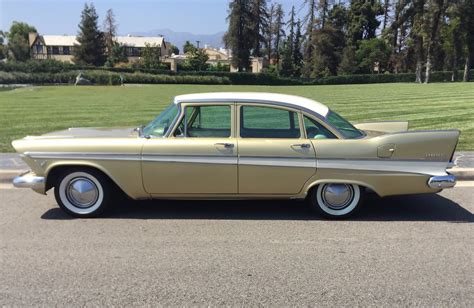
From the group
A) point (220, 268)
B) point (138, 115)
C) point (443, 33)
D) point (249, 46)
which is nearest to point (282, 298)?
point (220, 268)

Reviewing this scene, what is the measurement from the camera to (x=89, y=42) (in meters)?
75.7

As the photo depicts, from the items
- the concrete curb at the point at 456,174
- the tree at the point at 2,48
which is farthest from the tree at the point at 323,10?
the concrete curb at the point at 456,174

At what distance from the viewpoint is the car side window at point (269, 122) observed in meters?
5.49

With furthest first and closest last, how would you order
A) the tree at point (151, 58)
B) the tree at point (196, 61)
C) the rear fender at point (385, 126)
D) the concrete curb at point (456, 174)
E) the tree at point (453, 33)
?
the tree at point (196, 61) → the tree at point (151, 58) → the tree at point (453, 33) → the concrete curb at point (456, 174) → the rear fender at point (385, 126)

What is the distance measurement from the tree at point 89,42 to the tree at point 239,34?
21.2 meters

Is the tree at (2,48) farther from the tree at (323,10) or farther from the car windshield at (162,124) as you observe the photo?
the car windshield at (162,124)

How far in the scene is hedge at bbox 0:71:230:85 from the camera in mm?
46531

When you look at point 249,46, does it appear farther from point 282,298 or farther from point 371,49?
point 282,298

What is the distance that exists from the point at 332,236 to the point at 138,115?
12479 millimetres

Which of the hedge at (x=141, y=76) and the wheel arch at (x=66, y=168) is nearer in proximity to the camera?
the wheel arch at (x=66, y=168)

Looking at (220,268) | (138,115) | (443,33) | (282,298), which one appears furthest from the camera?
(443,33)

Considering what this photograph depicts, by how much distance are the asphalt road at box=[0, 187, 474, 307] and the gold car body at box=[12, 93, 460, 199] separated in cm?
43

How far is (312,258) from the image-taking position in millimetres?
4383

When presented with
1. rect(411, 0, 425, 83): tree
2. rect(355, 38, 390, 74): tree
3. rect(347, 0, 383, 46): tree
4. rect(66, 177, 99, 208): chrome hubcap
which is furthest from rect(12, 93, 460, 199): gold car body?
rect(347, 0, 383, 46): tree
